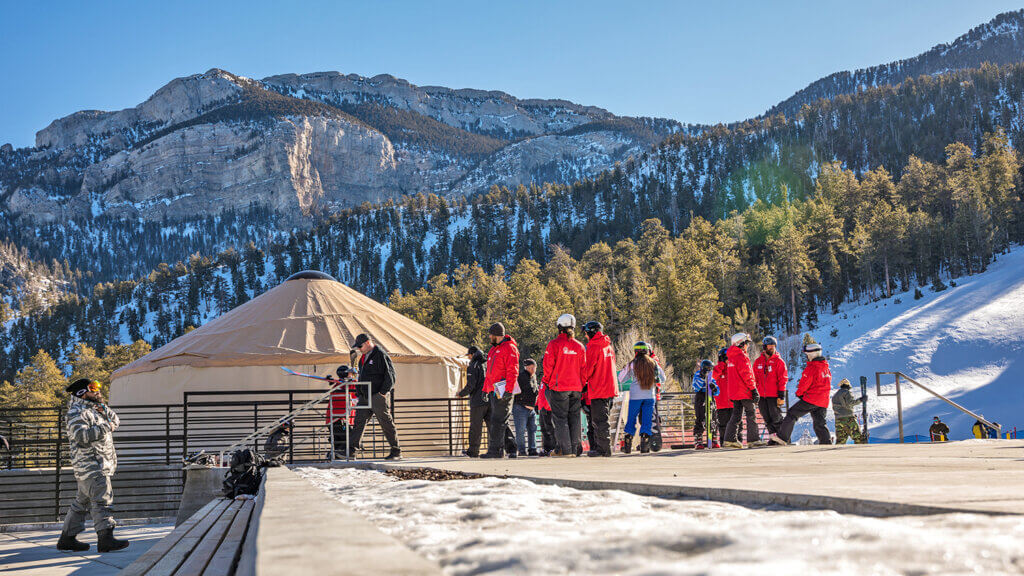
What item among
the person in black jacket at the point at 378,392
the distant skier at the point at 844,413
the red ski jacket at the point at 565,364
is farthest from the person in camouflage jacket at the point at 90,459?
the distant skier at the point at 844,413

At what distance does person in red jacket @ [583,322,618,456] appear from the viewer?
8.44 meters

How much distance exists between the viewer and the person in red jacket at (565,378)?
8273 mm

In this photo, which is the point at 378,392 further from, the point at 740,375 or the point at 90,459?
the point at 740,375

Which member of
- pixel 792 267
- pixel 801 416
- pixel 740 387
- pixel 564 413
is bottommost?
pixel 801 416

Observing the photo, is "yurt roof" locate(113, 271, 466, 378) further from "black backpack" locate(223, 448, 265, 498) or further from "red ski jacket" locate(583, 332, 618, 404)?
"black backpack" locate(223, 448, 265, 498)

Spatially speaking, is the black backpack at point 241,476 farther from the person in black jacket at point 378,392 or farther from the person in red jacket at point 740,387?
the person in red jacket at point 740,387

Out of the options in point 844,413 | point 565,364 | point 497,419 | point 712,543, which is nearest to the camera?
point 712,543

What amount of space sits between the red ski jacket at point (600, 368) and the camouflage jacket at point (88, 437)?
4706 mm

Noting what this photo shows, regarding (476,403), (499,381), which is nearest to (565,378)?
(499,381)

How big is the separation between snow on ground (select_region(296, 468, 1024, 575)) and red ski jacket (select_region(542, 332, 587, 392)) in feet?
19.8

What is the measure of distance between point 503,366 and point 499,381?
226mm

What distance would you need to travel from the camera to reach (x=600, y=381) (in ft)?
27.8

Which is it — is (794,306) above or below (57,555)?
above

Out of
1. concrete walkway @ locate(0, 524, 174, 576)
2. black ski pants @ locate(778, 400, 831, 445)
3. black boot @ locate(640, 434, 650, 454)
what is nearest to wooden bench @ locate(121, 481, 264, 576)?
concrete walkway @ locate(0, 524, 174, 576)
